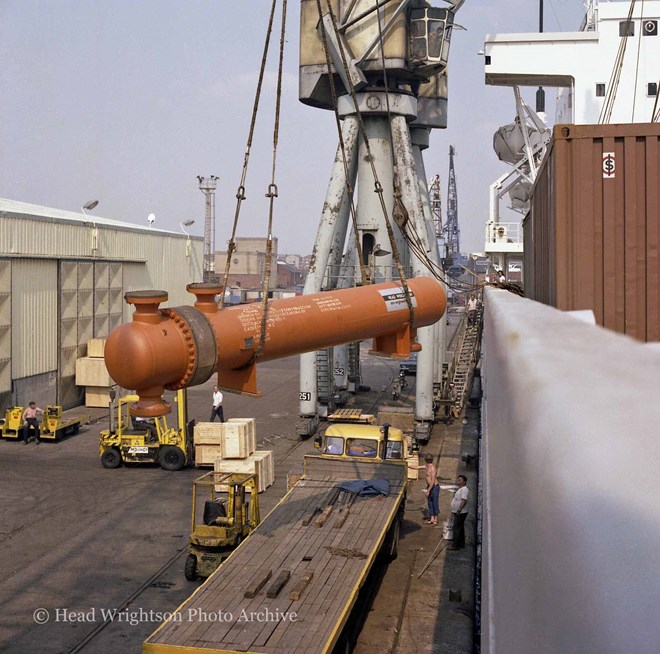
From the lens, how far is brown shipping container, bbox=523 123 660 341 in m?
9.35

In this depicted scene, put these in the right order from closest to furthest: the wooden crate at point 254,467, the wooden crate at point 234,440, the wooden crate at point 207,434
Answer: the wooden crate at point 254,467, the wooden crate at point 234,440, the wooden crate at point 207,434

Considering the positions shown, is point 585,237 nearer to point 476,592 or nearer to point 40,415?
point 476,592

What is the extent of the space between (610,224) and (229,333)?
17.8 feet

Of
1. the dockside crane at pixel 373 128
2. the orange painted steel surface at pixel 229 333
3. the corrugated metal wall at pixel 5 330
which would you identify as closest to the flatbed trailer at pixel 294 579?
the orange painted steel surface at pixel 229 333

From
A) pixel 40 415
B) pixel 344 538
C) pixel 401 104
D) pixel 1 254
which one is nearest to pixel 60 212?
pixel 1 254

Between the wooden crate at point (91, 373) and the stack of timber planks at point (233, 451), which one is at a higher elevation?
the wooden crate at point (91, 373)

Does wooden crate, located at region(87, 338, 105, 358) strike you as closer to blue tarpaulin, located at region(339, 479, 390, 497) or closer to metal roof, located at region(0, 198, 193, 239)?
metal roof, located at region(0, 198, 193, 239)

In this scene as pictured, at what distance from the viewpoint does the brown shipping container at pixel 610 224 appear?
368 inches

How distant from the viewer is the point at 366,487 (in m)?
13.4

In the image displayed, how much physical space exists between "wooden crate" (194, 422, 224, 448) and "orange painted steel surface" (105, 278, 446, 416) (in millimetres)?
10878

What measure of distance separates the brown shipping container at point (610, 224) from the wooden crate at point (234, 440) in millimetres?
10325

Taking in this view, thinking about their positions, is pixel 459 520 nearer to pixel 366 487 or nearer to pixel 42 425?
pixel 366 487

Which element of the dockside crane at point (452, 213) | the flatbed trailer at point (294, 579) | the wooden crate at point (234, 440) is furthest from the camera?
the dockside crane at point (452, 213)

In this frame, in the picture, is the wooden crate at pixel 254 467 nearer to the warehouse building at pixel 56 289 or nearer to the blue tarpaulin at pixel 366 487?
the blue tarpaulin at pixel 366 487
